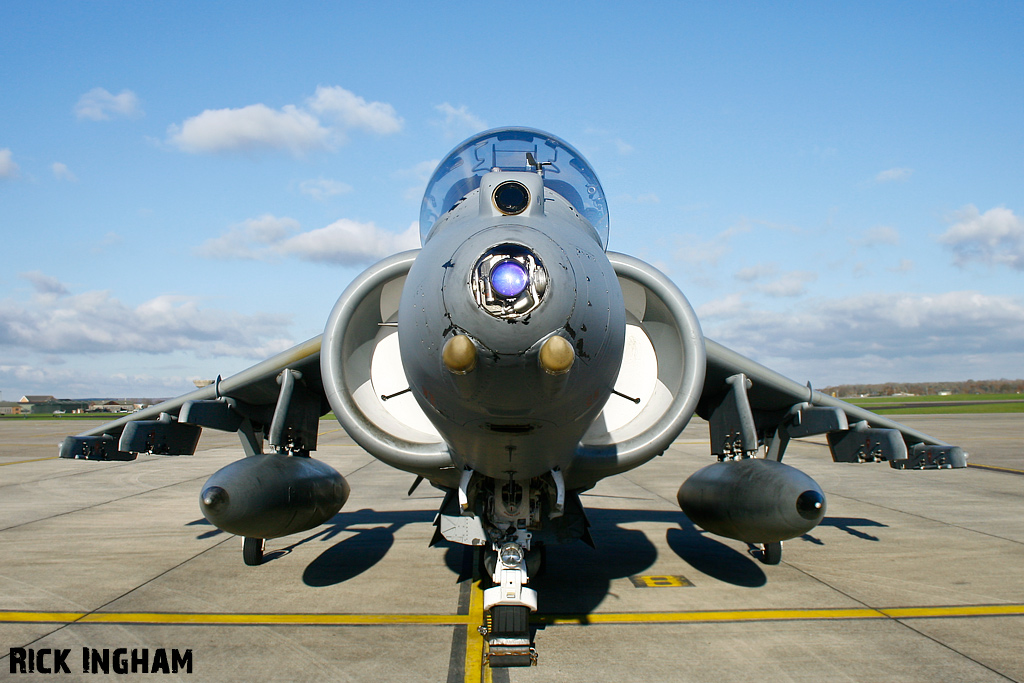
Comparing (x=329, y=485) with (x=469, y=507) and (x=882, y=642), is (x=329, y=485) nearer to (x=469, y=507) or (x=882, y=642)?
(x=469, y=507)

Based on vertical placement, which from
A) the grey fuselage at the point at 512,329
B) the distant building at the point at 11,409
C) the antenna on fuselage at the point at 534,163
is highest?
the antenna on fuselage at the point at 534,163

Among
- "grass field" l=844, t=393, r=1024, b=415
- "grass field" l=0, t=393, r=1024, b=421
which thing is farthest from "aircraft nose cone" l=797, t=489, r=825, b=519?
"grass field" l=844, t=393, r=1024, b=415

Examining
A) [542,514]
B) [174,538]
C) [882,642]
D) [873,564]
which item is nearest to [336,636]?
[542,514]

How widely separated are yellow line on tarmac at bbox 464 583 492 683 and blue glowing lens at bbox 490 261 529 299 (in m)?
2.85

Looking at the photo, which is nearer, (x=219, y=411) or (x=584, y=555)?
(x=219, y=411)

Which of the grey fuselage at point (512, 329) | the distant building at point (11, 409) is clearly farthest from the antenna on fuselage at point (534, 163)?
the distant building at point (11, 409)

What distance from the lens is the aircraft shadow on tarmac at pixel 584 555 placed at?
19.6 feet

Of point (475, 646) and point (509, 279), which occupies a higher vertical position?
point (509, 279)

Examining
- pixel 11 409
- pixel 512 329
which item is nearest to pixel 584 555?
pixel 512 329

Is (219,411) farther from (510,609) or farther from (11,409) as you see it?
(11,409)

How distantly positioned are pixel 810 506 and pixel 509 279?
356 centimetres

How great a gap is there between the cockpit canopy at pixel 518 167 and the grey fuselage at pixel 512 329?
2.22 m

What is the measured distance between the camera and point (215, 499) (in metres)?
4.56

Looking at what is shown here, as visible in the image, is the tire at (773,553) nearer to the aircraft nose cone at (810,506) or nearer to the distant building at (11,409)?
the aircraft nose cone at (810,506)
